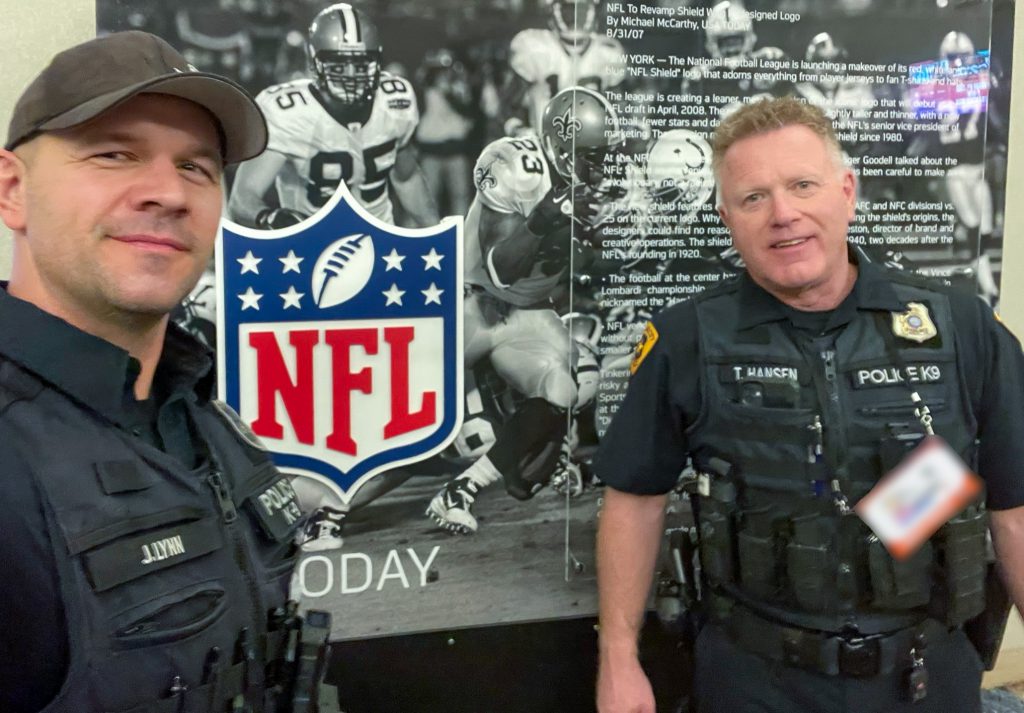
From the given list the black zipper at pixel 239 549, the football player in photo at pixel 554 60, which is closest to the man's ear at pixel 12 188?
the black zipper at pixel 239 549

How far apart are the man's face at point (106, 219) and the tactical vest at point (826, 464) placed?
0.91 meters

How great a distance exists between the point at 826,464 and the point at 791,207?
423 millimetres

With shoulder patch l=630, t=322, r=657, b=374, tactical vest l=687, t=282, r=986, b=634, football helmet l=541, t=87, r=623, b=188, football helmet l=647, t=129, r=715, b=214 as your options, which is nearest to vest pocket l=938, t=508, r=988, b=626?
tactical vest l=687, t=282, r=986, b=634

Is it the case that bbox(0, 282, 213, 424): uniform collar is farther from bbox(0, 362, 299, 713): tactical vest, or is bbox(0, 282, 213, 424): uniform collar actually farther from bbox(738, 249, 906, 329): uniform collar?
bbox(738, 249, 906, 329): uniform collar

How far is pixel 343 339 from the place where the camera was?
1566mm

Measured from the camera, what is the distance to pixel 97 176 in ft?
2.76

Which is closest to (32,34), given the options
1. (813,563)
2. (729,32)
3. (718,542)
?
(729,32)

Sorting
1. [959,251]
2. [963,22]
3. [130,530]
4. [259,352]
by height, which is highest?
[963,22]

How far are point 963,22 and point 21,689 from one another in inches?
85.8

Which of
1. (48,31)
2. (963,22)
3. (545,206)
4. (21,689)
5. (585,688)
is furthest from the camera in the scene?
(963,22)

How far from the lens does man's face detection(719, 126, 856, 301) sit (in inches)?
54.1

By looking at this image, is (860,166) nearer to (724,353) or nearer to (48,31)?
(724,353)

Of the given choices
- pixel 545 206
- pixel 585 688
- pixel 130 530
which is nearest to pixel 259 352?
pixel 545 206

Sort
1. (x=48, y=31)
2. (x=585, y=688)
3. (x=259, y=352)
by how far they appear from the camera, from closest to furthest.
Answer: (x=48, y=31) → (x=259, y=352) → (x=585, y=688)
